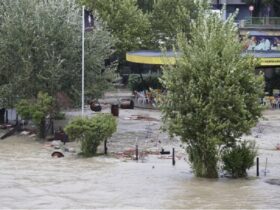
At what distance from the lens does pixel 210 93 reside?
2025cm

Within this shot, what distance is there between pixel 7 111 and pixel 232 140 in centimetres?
1819

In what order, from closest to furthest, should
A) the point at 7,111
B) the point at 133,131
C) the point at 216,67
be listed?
the point at 216,67 < the point at 133,131 < the point at 7,111

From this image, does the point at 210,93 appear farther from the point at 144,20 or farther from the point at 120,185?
the point at 144,20

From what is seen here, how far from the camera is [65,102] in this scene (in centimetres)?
3138

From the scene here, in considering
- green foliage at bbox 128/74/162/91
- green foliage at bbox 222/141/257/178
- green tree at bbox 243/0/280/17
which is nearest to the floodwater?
green foliage at bbox 222/141/257/178

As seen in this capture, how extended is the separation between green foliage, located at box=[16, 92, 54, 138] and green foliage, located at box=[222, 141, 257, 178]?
1121cm

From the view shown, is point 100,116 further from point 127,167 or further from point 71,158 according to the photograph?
point 127,167

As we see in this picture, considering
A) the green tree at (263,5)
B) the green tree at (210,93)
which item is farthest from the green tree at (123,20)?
the green tree at (210,93)

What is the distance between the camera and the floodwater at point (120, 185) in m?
16.7

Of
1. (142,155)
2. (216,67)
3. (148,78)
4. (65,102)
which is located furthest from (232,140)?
(148,78)

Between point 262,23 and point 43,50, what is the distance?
127 ft

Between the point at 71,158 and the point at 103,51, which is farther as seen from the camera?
the point at 103,51

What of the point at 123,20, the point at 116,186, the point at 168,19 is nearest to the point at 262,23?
the point at 168,19

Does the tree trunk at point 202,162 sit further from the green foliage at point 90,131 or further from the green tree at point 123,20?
the green tree at point 123,20
